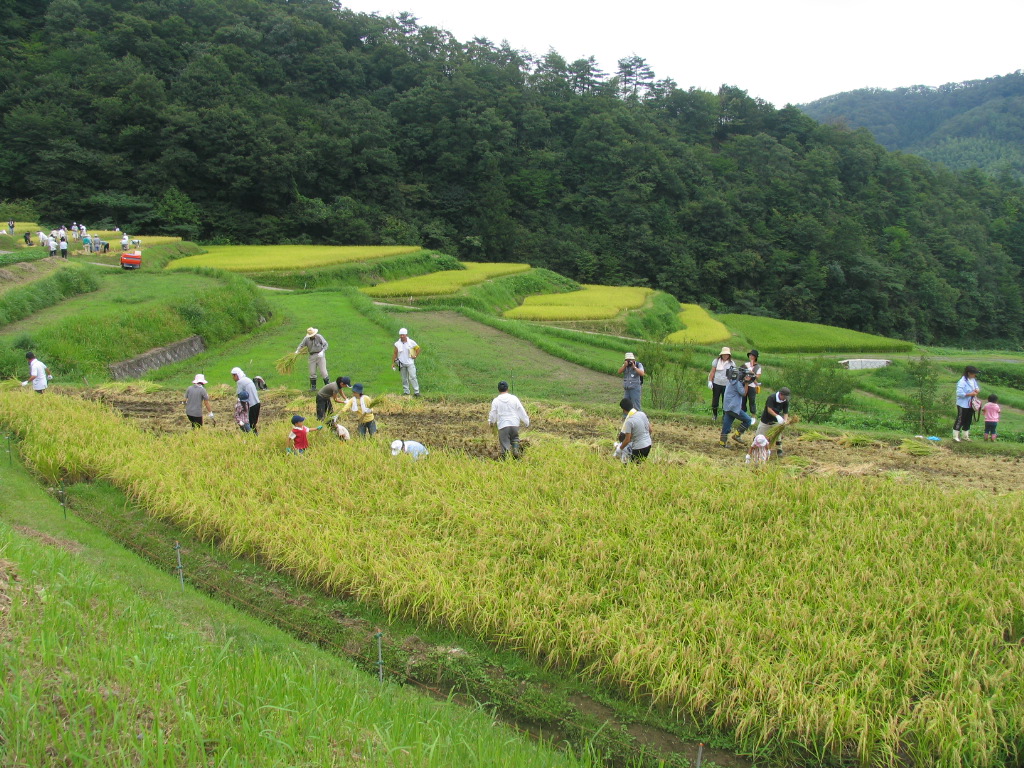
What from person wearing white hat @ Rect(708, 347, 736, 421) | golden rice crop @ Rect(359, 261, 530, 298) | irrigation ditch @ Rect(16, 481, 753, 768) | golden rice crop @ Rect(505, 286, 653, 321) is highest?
golden rice crop @ Rect(359, 261, 530, 298)

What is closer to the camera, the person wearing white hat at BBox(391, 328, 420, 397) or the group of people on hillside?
the group of people on hillside

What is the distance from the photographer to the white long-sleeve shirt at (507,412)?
10031 millimetres

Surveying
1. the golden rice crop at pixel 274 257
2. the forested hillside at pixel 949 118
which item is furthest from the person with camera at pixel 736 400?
the forested hillside at pixel 949 118

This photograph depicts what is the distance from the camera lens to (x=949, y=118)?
129750mm

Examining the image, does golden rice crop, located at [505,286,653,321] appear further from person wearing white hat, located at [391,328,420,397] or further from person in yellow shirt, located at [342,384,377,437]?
person in yellow shirt, located at [342,384,377,437]

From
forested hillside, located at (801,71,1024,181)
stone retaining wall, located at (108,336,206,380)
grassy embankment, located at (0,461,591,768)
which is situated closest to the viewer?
grassy embankment, located at (0,461,591,768)

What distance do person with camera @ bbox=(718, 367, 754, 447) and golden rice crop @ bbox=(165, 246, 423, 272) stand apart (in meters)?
24.6

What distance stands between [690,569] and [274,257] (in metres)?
33.0

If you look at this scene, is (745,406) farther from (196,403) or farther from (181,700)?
(181,700)

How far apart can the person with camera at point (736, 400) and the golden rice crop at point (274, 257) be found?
968 inches

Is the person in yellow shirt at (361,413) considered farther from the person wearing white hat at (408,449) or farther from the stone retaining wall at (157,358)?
the stone retaining wall at (157,358)

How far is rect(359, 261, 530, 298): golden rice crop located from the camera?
30.2m

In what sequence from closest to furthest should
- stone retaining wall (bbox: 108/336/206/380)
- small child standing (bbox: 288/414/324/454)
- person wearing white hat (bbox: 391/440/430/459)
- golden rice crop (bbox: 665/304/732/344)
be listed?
1. person wearing white hat (bbox: 391/440/430/459)
2. small child standing (bbox: 288/414/324/454)
3. stone retaining wall (bbox: 108/336/206/380)
4. golden rice crop (bbox: 665/304/732/344)

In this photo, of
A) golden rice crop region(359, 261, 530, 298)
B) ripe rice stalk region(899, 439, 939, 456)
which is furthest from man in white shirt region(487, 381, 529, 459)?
golden rice crop region(359, 261, 530, 298)
